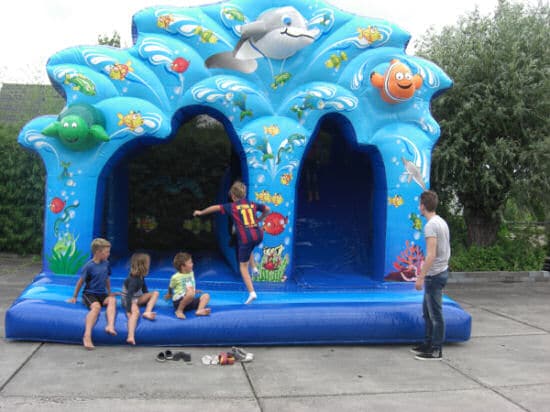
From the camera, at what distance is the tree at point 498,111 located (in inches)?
357

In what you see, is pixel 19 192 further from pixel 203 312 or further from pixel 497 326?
pixel 497 326

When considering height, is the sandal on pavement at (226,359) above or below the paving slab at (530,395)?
below

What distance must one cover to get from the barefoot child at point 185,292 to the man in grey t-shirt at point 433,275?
1959 millimetres

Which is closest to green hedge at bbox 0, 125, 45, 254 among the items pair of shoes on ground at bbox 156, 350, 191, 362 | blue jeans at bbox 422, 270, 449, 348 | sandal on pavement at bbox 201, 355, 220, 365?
pair of shoes on ground at bbox 156, 350, 191, 362

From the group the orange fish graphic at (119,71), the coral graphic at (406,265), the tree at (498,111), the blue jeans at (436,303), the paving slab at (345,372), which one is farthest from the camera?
the tree at (498,111)

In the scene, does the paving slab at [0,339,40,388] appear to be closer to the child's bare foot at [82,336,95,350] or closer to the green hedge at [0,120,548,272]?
the child's bare foot at [82,336,95,350]

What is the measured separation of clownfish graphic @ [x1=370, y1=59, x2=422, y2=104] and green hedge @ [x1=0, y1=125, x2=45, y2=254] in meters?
6.32

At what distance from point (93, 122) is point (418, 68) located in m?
3.82

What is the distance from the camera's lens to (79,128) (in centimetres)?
599

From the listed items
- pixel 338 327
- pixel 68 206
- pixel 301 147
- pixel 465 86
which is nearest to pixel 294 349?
pixel 338 327

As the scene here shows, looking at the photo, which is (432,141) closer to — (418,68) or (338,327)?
(418,68)

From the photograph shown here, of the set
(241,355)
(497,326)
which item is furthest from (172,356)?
(497,326)

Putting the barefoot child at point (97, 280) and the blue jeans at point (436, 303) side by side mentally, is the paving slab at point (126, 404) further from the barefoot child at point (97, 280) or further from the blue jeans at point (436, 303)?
the blue jeans at point (436, 303)

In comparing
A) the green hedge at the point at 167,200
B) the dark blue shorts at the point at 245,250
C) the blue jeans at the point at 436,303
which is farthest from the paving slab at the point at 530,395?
the green hedge at the point at 167,200
